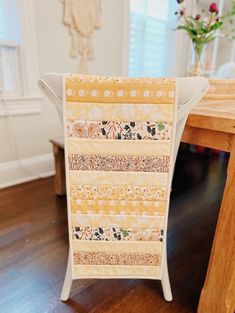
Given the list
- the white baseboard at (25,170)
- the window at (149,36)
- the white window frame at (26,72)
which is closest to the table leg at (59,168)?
the white baseboard at (25,170)

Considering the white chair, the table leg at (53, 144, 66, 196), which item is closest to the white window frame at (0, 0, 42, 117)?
the table leg at (53, 144, 66, 196)

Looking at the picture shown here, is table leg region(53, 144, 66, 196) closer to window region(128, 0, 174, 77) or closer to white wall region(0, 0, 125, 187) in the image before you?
white wall region(0, 0, 125, 187)

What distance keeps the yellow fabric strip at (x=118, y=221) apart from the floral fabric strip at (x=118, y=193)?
0.08 metres

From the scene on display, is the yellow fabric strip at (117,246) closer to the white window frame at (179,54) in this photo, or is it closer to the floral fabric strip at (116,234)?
the floral fabric strip at (116,234)

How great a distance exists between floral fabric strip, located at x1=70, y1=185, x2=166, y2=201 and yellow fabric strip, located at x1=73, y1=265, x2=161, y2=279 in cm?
32

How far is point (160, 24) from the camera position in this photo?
9.96 ft

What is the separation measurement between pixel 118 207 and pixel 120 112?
1.14 feet

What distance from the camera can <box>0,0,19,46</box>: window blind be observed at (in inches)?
70.7

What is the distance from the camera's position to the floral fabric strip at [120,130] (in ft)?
2.50

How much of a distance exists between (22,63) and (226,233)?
1908 mm

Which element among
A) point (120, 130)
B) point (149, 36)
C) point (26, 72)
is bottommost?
point (120, 130)

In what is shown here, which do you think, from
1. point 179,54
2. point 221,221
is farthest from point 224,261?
point 179,54

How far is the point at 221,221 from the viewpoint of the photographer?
851 mm

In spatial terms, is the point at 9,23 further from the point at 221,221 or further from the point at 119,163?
the point at 221,221
